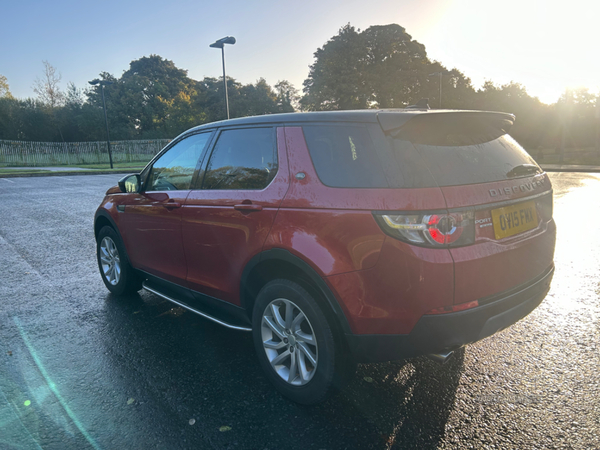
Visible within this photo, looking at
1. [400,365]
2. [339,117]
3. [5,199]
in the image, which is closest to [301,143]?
[339,117]

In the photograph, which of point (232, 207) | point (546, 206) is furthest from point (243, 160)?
point (546, 206)

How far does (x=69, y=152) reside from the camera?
40.8m

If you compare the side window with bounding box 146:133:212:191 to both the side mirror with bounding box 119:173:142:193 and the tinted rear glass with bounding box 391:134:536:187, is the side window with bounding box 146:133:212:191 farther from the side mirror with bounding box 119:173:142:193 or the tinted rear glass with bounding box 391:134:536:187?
the tinted rear glass with bounding box 391:134:536:187

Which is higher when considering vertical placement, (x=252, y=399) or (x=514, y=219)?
(x=514, y=219)

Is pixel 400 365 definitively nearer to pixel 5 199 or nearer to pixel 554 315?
pixel 554 315

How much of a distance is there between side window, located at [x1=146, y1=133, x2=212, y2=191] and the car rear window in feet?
4.20

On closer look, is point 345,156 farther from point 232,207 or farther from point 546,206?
point 546,206

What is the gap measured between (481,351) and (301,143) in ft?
7.08

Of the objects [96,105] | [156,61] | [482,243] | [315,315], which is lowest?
[315,315]

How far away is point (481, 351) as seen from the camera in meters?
3.43

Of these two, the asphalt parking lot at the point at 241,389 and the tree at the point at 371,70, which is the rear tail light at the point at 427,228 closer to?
the asphalt parking lot at the point at 241,389

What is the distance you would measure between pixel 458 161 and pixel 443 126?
0.24 m

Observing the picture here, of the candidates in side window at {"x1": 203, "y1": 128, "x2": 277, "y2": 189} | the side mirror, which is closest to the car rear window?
side window at {"x1": 203, "y1": 128, "x2": 277, "y2": 189}

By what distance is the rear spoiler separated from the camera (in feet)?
8.01
